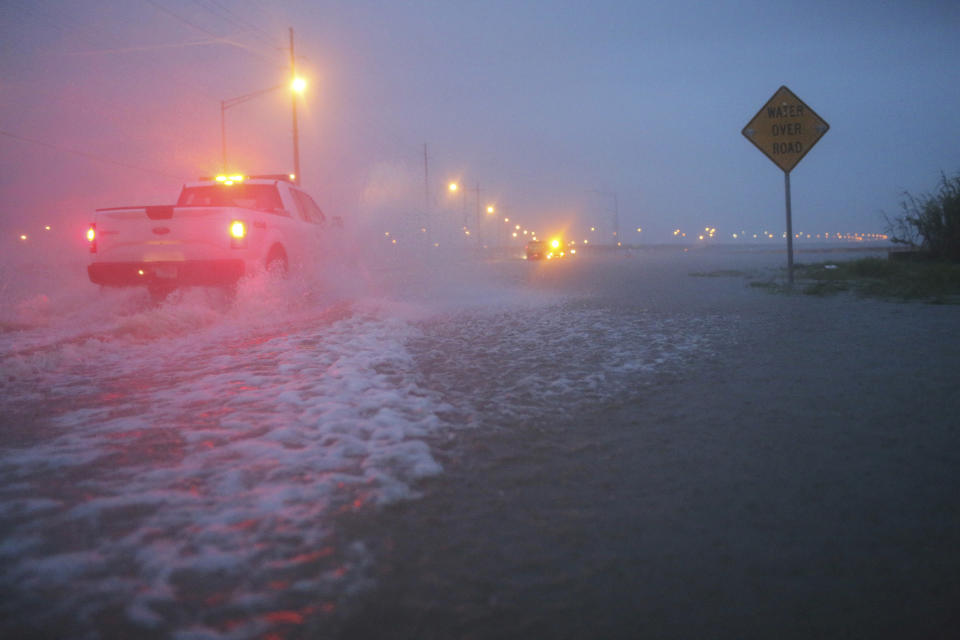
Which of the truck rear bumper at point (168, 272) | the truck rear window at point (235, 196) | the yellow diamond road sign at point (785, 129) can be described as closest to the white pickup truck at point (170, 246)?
the truck rear bumper at point (168, 272)

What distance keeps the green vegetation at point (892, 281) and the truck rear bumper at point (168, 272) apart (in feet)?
32.2

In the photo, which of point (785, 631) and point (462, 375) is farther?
point (462, 375)

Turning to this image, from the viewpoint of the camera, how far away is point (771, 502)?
248 cm

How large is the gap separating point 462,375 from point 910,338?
14.9 ft

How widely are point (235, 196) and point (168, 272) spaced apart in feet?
11.3

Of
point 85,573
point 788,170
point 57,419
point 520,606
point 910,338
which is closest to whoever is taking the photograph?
point 520,606

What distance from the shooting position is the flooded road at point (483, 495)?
1.81 m

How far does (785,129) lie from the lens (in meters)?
12.2

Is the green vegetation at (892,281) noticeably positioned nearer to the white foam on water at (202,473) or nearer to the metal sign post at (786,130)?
the metal sign post at (786,130)

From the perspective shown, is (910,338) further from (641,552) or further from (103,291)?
(103,291)

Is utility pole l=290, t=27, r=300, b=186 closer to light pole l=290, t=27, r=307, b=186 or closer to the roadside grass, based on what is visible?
light pole l=290, t=27, r=307, b=186

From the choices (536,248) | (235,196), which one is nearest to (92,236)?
(235,196)

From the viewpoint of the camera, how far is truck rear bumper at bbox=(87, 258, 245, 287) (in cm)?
881

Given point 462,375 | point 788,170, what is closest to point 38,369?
point 462,375
